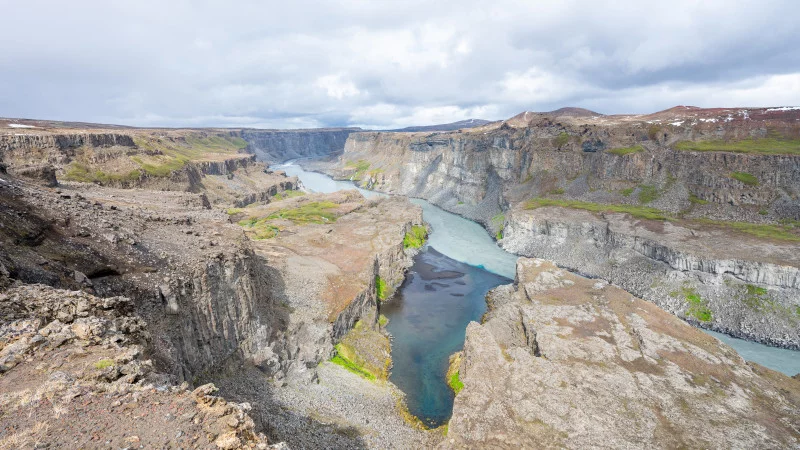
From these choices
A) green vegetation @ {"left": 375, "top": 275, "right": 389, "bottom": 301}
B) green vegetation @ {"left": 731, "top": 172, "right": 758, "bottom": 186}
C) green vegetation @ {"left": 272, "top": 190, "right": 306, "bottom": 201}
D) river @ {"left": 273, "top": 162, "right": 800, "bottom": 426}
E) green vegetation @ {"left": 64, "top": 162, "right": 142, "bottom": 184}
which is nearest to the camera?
river @ {"left": 273, "top": 162, "right": 800, "bottom": 426}

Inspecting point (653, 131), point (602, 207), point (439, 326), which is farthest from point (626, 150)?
point (439, 326)

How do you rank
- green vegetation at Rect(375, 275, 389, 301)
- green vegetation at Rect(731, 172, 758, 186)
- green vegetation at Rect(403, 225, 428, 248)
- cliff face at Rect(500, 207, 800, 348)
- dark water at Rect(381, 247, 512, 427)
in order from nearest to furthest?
dark water at Rect(381, 247, 512, 427), cliff face at Rect(500, 207, 800, 348), green vegetation at Rect(375, 275, 389, 301), green vegetation at Rect(731, 172, 758, 186), green vegetation at Rect(403, 225, 428, 248)

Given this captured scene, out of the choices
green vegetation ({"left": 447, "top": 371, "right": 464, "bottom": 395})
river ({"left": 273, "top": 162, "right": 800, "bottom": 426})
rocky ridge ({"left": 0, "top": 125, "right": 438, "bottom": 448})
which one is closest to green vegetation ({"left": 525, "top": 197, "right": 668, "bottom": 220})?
river ({"left": 273, "top": 162, "right": 800, "bottom": 426})

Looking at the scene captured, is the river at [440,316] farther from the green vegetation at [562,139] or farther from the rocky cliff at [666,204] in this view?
the green vegetation at [562,139]

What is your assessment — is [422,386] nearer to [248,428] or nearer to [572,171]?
[248,428]

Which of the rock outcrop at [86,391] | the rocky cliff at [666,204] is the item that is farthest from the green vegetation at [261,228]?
the rock outcrop at [86,391]

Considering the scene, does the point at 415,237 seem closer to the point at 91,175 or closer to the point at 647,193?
the point at 647,193

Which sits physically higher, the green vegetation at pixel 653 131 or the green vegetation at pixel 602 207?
the green vegetation at pixel 653 131

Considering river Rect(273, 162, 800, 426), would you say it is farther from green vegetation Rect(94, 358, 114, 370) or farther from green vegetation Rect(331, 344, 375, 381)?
green vegetation Rect(94, 358, 114, 370)
